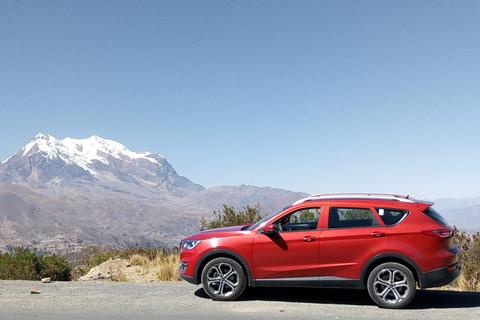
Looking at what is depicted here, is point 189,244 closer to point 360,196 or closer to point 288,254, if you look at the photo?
point 288,254

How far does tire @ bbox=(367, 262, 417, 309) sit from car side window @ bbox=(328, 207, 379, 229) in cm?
72

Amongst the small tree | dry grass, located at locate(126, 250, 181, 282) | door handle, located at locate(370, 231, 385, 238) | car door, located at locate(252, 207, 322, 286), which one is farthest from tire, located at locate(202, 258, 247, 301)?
the small tree

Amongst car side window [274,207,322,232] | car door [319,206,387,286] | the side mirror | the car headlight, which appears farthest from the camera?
the car headlight

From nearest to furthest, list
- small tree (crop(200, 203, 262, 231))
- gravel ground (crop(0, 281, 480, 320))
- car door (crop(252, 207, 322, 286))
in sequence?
gravel ground (crop(0, 281, 480, 320))
car door (crop(252, 207, 322, 286))
small tree (crop(200, 203, 262, 231))

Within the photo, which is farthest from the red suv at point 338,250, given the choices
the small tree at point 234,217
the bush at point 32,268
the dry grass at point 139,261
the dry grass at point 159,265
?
the small tree at point 234,217

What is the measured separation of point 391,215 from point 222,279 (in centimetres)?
298

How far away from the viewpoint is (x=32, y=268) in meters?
12.0

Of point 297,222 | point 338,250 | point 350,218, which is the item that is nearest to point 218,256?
point 297,222

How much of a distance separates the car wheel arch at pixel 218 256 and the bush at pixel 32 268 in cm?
638

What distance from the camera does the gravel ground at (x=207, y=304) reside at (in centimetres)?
676

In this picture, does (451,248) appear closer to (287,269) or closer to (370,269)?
(370,269)

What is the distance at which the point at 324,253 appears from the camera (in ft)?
23.7

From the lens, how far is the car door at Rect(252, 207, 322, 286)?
7266mm

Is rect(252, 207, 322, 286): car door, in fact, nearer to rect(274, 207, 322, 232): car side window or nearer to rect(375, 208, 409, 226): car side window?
rect(274, 207, 322, 232): car side window
